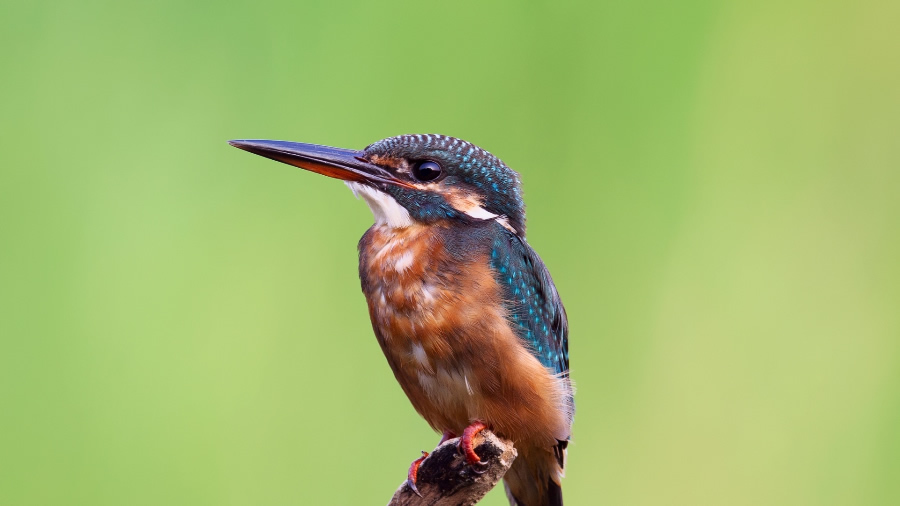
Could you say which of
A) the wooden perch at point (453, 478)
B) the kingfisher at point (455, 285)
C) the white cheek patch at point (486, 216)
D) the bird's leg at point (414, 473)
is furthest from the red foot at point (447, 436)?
the white cheek patch at point (486, 216)

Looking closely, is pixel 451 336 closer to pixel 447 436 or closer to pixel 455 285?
pixel 455 285

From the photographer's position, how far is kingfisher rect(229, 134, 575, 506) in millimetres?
2006

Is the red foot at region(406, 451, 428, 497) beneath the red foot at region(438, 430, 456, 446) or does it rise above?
above

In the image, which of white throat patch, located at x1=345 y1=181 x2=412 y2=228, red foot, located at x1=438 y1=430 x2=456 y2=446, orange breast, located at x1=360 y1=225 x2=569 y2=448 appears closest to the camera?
orange breast, located at x1=360 y1=225 x2=569 y2=448

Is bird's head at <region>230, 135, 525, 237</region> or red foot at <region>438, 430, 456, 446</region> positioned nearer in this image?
bird's head at <region>230, 135, 525, 237</region>

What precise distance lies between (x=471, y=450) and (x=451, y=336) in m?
0.24

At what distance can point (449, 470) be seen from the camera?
1859 millimetres

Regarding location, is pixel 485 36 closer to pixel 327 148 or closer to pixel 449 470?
pixel 327 148

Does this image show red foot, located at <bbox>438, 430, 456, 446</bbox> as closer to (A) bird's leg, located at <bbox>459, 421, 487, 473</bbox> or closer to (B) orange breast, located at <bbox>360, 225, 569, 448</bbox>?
(B) orange breast, located at <bbox>360, 225, 569, 448</bbox>

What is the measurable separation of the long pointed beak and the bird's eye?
38mm

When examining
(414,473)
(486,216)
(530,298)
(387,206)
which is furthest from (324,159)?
(414,473)

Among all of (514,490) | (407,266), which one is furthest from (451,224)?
(514,490)

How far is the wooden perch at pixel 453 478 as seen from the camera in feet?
6.04

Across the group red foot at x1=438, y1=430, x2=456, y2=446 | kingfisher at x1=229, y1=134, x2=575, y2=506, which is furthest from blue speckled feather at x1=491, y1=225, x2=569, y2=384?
red foot at x1=438, y1=430, x2=456, y2=446
